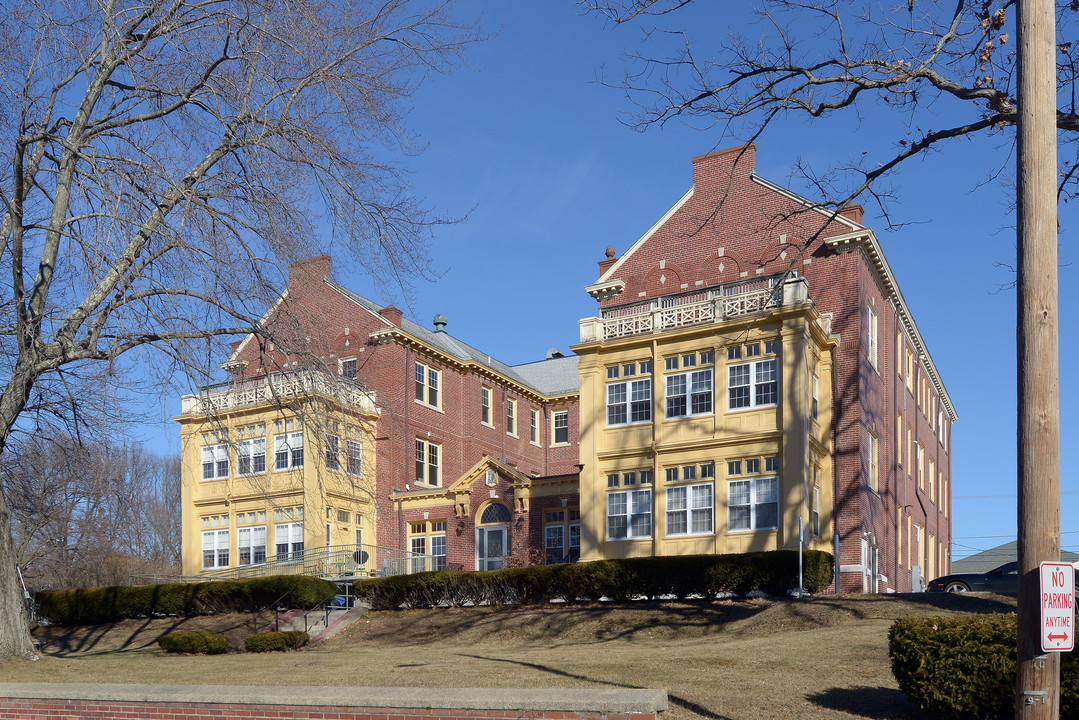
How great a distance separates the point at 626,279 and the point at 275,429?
45.2 ft

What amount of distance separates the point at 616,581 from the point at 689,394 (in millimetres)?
6484

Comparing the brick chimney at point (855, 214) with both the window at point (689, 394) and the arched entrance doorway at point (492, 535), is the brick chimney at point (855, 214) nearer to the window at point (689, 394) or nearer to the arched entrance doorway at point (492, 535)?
the window at point (689, 394)

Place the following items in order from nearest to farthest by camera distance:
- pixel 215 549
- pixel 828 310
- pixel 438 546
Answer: pixel 828 310, pixel 438 546, pixel 215 549

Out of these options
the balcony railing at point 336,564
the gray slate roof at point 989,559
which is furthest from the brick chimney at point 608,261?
the gray slate roof at point 989,559

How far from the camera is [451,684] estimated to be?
1299 centimetres

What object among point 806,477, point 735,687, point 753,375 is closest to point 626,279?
point 753,375

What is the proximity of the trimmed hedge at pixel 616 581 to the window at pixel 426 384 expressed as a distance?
11.2 metres

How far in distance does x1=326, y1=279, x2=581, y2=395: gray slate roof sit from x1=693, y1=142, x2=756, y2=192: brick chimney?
12.4 m

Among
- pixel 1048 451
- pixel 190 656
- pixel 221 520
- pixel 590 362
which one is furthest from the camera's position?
pixel 221 520

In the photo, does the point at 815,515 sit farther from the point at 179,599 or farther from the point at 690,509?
the point at 179,599

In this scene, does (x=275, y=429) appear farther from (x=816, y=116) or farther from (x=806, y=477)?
(x=816, y=116)

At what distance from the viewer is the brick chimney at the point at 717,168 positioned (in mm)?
34312

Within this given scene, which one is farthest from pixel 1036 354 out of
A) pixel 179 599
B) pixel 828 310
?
pixel 179 599

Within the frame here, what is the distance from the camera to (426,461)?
134 ft
